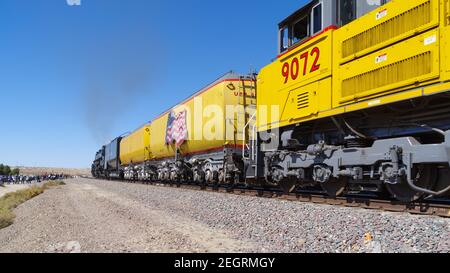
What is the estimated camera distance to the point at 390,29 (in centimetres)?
718

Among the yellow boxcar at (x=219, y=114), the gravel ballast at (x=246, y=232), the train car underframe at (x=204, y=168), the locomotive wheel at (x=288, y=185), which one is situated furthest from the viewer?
the yellow boxcar at (x=219, y=114)

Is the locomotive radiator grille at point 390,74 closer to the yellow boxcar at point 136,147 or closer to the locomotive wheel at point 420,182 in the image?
the locomotive wheel at point 420,182

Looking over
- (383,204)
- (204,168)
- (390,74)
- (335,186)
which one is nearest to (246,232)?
(383,204)

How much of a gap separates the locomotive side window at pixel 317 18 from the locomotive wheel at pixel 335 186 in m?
3.40

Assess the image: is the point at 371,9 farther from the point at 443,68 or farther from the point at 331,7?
the point at 443,68

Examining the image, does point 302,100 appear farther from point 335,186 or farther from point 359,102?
point 335,186

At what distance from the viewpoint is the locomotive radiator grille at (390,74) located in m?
6.51

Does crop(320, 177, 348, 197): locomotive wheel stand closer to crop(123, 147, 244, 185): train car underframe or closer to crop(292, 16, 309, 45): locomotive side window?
crop(292, 16, 309, 45): locomotive side window

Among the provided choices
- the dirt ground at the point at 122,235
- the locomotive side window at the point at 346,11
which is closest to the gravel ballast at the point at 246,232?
the dirt ground at the point at 122,235

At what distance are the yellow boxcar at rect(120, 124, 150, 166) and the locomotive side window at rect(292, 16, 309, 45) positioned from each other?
18236 millimetres

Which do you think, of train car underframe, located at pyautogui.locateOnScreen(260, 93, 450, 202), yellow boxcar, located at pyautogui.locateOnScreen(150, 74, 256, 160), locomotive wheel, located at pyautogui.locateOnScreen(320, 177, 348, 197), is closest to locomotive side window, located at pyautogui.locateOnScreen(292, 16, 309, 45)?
train car underframe, located at pyautogui.locateOnScreen(260, 93, 450, 202)

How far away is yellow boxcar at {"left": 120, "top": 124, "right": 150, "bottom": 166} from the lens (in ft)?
90.5
